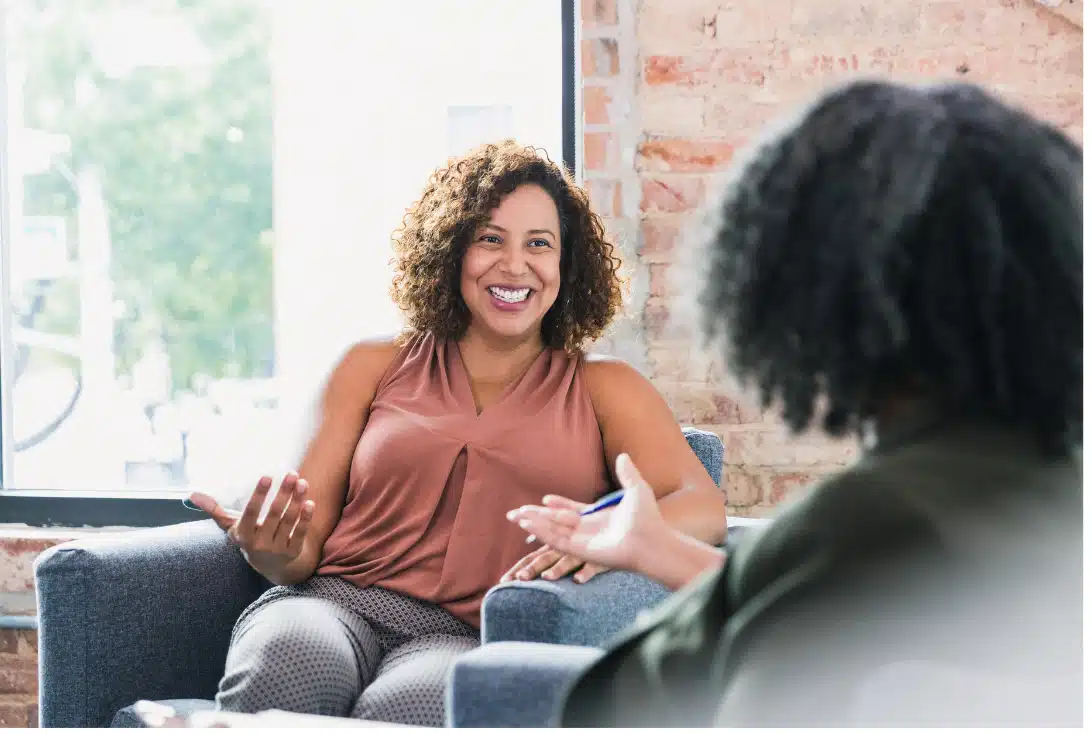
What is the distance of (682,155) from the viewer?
2.24m

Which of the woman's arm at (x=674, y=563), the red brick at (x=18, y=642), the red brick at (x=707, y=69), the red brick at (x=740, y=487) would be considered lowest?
the red brick at (x=18, y=642)

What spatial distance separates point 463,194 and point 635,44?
2.06 feet

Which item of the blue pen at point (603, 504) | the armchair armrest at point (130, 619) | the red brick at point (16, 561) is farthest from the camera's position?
the red brick at point (16, 561)

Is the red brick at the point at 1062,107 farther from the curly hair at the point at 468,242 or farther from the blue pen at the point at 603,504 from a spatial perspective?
the blue pen at the point at 603,504

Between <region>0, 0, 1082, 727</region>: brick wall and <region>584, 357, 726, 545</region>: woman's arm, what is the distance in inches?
13.8

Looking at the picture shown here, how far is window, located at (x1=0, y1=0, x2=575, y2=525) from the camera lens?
8.10 feet

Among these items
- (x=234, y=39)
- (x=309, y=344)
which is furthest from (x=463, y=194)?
(x=234, y=39)

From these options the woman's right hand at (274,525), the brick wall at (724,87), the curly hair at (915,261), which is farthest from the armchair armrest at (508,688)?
the brick wall at (724,87)

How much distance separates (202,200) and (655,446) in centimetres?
136

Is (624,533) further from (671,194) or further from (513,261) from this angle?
(671,194)

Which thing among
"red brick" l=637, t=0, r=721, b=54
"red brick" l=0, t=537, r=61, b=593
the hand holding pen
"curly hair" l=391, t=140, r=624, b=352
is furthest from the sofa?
"red brick" l=637, t=0, r=721, b=54

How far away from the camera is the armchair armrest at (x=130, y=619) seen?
1482mm

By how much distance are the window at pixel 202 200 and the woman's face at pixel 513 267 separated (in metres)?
0.58

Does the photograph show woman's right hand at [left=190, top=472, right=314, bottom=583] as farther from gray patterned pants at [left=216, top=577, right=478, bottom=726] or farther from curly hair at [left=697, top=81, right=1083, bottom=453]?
curly hair at [left=697, top=81, right=1083, bottom=453]
